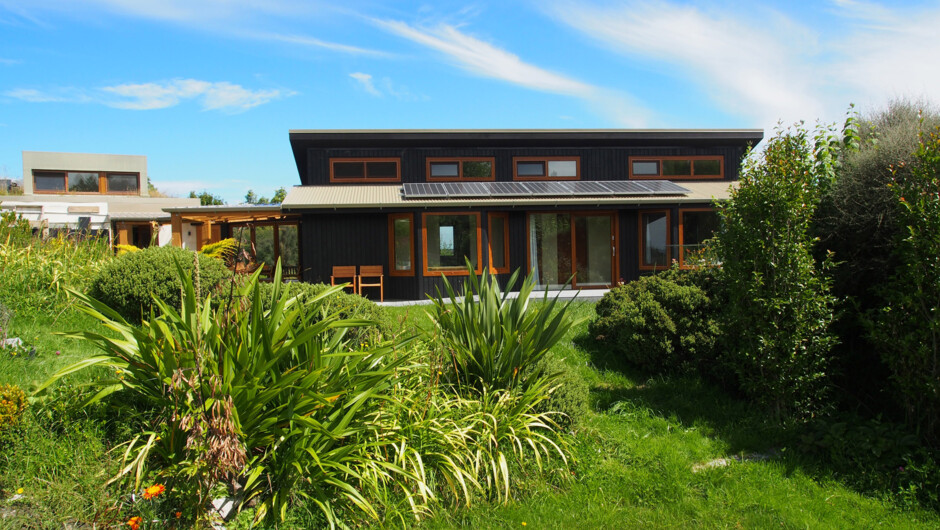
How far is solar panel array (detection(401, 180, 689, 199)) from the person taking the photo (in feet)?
47.1

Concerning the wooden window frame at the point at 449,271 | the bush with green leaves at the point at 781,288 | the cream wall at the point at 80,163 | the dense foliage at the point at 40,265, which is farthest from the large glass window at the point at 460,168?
the cream wall at the point at 80,163

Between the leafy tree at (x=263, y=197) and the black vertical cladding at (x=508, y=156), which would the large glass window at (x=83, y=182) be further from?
the black vertical cladding at (x=508, y=156)

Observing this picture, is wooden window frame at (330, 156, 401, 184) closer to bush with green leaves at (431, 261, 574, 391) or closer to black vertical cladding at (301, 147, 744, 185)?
black vertical cladding at (301, 147, 744, 185)

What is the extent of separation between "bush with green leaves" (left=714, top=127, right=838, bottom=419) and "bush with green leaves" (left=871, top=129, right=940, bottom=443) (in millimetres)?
510

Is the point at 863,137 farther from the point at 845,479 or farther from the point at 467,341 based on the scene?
the point at 467,341

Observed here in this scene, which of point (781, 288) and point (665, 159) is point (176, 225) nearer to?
point (665, 159)

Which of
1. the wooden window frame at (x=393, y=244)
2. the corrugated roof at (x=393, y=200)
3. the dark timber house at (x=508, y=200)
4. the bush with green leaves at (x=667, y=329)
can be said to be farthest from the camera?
the wooden window frame at (x=393, y=244)

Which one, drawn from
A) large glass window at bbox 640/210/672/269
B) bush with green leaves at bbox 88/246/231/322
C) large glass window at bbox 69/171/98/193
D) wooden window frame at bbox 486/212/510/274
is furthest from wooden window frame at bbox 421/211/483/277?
large glass window at bbox 69/171/98/193

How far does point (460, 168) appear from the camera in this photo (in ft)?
54.9

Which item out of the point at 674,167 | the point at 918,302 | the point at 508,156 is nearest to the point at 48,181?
Result: the point at 508,156

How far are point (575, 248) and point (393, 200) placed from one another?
17.1 feet

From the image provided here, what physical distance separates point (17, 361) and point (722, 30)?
8735mm

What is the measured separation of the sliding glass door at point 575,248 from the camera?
15523 mm

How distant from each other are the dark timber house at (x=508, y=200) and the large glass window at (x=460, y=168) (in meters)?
0.03
